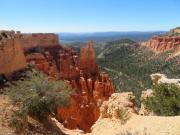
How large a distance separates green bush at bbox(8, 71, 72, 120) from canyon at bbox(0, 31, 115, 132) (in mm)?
13228

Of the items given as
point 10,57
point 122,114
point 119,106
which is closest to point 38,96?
point 122,114

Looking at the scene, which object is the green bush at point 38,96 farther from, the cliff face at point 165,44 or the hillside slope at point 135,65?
the cliff face at point 165,44

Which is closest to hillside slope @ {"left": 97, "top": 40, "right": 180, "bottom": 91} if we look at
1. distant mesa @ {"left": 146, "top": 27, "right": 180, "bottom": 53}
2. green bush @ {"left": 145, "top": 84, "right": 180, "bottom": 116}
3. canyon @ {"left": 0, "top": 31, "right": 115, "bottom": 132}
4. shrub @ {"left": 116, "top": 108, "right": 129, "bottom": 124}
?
distant mesa @ {"left": 146, "top": 27, "right": 180, "bottom": 53}

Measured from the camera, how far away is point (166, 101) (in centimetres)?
2147

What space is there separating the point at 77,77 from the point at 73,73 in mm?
709

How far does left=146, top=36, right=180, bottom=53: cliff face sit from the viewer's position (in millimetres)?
142000

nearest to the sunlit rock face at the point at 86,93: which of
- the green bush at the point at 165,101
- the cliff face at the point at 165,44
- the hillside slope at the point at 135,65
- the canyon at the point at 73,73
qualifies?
the canyon at the point at 73,73

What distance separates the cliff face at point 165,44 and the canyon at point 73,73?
3637 inches

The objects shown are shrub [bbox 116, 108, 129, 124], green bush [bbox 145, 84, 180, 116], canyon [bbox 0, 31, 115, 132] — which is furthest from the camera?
canyon [bbox 0, 31, 115, 132]

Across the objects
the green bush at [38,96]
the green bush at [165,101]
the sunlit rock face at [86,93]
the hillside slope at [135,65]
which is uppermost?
the green bush at [38,96]

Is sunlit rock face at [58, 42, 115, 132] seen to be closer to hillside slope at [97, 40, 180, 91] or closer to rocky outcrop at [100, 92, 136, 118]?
rocky outcrop at [100, 92, 136, 118]

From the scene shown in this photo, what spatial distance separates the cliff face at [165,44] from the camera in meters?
142

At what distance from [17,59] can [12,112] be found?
9.22 meters

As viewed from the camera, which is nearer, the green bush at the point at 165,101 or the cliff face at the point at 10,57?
the green bush at the point at 165,101
